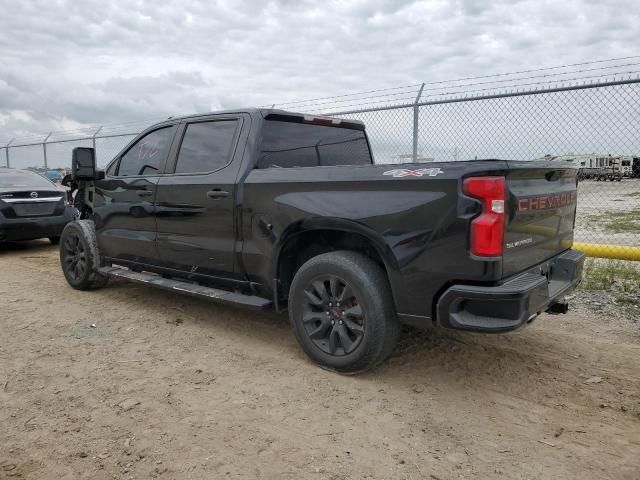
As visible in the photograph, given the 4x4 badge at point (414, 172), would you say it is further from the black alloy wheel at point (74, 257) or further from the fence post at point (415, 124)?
the fence post at point (415, 124)

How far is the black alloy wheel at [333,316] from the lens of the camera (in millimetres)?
3379

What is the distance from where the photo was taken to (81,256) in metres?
5.69

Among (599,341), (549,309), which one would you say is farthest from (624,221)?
(549,309)

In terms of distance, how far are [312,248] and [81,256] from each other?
3.19m

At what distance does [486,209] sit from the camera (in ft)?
9.21

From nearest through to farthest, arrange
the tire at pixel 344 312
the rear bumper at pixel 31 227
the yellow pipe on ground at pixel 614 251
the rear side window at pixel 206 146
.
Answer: the tire at pixel 344 312
the rear side window at pixel 206 146
the yellow pipe on ground at pixel 614 251
the rear bumper at pixel 31 227

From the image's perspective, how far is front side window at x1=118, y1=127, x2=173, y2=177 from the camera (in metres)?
4.71

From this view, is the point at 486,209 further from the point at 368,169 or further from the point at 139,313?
the point at 139,313

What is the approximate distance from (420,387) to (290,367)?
921 millimetres

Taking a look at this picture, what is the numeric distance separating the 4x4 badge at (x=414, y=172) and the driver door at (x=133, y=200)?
2416mm

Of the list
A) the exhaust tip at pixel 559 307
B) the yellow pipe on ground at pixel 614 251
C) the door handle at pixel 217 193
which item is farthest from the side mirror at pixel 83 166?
the yellow pipe on ground at pixel 614 251

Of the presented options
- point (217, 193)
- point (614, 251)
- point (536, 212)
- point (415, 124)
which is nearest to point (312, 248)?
point (217, 193)

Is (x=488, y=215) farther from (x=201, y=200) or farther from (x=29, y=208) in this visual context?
(x=29, y=208)

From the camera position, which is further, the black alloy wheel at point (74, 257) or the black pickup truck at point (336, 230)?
the black alloy wheel at point (74, 257)
